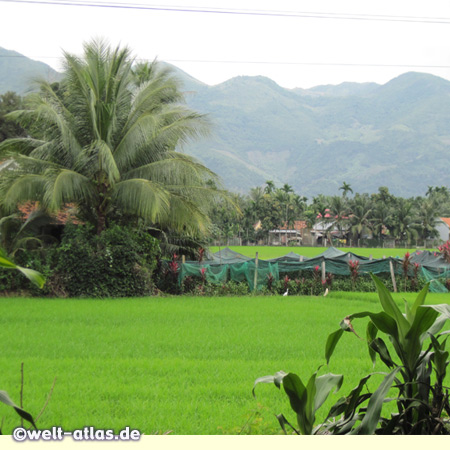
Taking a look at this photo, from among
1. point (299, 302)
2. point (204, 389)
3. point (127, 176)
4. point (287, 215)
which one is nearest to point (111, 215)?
point (127, 176)

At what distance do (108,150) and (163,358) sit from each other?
326 inches

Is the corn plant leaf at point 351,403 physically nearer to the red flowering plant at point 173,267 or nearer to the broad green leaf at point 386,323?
the broad green leaf at point 386,323

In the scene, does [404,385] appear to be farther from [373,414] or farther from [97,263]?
[97,263]

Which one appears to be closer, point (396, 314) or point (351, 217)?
point (396, 314)

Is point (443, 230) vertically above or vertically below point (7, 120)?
below

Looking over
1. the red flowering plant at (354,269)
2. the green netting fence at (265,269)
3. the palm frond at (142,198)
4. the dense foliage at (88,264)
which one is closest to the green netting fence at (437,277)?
the green netting fence at (265,269)

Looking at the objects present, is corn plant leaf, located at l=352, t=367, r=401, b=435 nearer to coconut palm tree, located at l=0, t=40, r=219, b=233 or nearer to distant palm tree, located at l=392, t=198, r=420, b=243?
coconut palm tree, located at l=0, t=40, r=219, b=233

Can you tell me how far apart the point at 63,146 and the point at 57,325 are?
6890 millimetres

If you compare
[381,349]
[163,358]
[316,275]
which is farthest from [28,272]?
[316,275]

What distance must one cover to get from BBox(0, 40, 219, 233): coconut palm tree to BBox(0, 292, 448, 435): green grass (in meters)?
3.06

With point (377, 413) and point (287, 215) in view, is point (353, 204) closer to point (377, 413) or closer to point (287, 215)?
point (287, 215)

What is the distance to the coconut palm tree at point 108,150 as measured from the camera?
48.4 ft

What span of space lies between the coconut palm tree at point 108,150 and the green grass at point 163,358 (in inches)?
120

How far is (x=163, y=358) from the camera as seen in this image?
7484 mm
